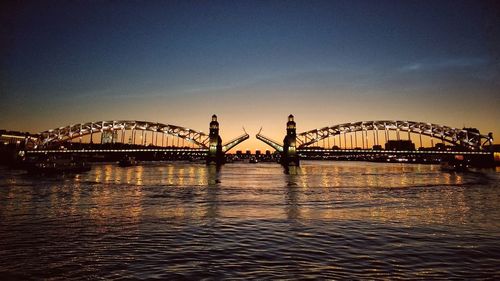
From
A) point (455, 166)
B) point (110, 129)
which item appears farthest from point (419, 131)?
point (110, 129)

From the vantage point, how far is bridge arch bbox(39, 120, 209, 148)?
148 meters

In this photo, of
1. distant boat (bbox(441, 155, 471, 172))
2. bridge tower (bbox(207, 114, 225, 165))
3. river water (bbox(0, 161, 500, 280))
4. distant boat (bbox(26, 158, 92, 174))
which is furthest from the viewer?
bridge tower (bbox(207, 114, 225, 165))

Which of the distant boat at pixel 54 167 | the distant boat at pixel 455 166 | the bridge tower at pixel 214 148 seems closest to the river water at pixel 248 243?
the distant boat at pixel 54 167

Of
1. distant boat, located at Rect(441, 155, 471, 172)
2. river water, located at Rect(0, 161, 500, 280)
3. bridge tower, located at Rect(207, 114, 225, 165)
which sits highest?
bridge tower, located at Rect(207, 114, 225, 165)

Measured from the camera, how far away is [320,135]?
513 feet

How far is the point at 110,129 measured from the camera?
156 m

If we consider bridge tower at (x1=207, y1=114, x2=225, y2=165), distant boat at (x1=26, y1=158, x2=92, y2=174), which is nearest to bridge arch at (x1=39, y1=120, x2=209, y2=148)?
bridge tower at (x1=207, y1=114, x2=225, y2=165)

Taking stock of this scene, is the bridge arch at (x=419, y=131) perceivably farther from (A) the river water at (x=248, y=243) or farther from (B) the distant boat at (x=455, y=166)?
(A) the river water at (x=248, y=243)

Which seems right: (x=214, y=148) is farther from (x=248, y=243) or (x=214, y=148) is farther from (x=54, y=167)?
(x=248, y=243)

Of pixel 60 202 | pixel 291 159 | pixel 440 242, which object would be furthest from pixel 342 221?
pixel 291 159

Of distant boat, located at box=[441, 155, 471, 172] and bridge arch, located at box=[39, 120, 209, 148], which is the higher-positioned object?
bridge arch, located at box=[39, 120, 209, 148]

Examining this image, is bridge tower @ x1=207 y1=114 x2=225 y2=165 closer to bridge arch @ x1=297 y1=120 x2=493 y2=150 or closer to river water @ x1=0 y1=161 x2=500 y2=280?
bridge arch @ x1=297 y1=120 x2=493 y2=150

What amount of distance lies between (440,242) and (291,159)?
113 metres

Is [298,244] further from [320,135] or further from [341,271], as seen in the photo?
[320,135]
